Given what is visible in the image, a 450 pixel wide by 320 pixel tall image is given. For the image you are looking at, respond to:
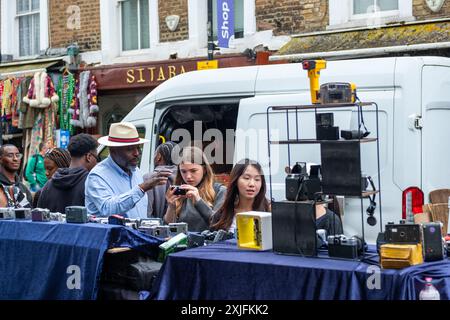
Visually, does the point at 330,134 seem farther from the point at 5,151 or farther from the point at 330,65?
the point at 5,151

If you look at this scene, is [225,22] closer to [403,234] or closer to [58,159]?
[58,159]

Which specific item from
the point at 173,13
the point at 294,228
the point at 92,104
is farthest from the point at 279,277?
the point at 92,104

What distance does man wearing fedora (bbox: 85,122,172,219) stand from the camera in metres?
6.25

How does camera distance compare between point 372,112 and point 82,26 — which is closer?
point 372,112

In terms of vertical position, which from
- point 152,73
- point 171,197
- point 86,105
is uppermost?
point 152,73

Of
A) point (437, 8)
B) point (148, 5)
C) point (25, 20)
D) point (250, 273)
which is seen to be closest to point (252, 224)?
point (250, 273)

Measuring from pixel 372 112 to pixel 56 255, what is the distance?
131 inches

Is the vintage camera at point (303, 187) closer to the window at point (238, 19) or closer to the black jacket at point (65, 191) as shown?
the black jacket at point (65, 191)

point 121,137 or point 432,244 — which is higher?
point 121,137

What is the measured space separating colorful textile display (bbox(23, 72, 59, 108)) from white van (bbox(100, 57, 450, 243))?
7092 mm

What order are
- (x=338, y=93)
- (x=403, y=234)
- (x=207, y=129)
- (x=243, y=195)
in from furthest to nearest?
(x=207, y=129) → (x=243, y=195) → (x=338, y=93) → (x=403, y=234)

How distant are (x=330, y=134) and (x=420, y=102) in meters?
2.94

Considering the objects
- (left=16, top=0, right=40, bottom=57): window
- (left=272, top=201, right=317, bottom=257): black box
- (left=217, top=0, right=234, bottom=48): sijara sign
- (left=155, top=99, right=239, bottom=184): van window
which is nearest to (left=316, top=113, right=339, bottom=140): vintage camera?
(left=272, top=201, right=317, bottom=257): black box

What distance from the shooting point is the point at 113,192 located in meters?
6.56
